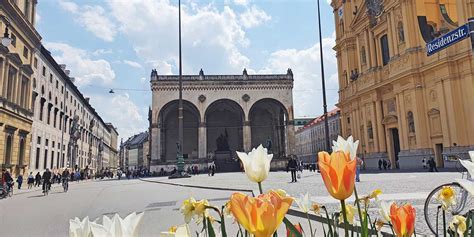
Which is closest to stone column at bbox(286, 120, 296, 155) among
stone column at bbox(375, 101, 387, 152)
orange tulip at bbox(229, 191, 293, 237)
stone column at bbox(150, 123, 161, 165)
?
stone column at bbox(375, 101, 387, 152)

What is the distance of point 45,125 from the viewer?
117ft

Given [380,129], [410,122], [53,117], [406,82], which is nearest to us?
[410,122]

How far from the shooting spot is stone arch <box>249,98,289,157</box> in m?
55.1

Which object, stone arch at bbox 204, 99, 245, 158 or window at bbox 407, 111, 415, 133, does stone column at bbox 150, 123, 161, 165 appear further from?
window at bbox 407, 111, 415, 133

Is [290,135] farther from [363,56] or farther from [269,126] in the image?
[363,56]

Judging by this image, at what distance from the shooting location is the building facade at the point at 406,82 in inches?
1044

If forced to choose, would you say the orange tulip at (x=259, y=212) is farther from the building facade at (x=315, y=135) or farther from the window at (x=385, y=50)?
the building facade at (x=315, y=135)

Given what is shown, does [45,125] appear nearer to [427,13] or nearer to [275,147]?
[275,147]

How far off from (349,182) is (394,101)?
35.7 m

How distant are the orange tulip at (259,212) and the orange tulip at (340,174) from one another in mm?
271

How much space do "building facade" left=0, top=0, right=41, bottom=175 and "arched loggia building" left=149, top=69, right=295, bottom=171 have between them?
69.5ft

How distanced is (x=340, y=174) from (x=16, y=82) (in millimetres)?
32427

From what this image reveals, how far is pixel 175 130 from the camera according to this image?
182 ft

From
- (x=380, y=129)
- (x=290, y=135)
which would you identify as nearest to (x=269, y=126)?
(x=290, y=135)
